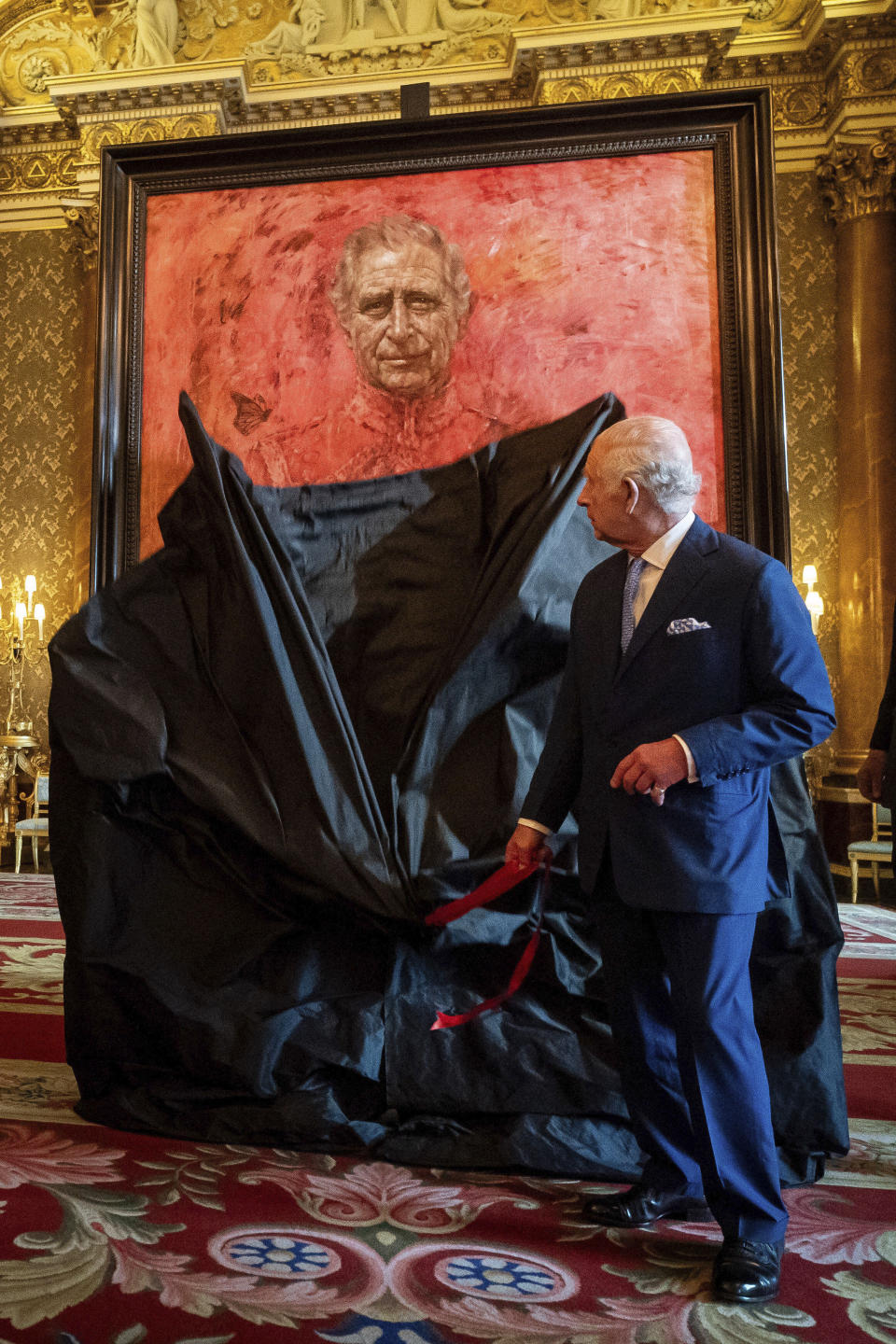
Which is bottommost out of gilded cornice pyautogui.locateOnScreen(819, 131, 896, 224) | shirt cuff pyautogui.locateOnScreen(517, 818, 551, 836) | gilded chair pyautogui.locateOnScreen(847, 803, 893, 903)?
gilded chair pyautogui.locateOnScreen(847, 803, 893, 903)

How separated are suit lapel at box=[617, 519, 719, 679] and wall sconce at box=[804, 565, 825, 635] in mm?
5641

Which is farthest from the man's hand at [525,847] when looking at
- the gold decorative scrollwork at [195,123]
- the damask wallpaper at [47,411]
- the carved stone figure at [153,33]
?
the carved stone figure at [153,33]

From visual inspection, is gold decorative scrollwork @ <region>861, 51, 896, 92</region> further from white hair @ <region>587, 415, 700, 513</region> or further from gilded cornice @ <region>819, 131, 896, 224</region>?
white hair @ <region>587, 415, 700, 513</region>

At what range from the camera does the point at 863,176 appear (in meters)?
7.79

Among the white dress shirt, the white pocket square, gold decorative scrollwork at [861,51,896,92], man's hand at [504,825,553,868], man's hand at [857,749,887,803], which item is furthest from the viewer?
gold decorative scrollwork at [861,51,896,92]

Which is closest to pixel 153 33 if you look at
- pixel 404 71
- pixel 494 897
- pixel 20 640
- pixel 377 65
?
pixel 377 65

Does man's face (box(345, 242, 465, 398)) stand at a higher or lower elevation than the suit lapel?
higher

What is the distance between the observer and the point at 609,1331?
1.54 m

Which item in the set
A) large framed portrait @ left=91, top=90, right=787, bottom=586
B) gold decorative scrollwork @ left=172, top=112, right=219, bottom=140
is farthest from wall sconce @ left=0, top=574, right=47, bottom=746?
large framed portrait @ left=91, top=90, right=787, bottom=586

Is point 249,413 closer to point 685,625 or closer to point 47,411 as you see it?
point 685,625

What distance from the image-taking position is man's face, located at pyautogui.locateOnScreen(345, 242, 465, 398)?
12.6 ft

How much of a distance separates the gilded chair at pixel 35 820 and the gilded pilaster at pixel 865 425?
20.2 feet

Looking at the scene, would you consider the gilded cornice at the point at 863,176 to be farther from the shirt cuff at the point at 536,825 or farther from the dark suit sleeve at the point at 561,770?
the shirt cuff at the point at 536,825

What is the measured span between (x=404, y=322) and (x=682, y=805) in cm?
269
